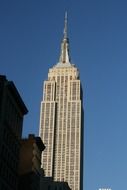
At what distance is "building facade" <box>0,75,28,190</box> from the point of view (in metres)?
126

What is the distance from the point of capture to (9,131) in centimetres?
13188

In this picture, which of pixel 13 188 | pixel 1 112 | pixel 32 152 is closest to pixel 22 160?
pixel 32 152

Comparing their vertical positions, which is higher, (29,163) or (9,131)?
(9,131)

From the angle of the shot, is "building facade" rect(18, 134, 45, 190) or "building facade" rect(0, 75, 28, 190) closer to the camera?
"building facade" rect(0, 75, 28, 190)

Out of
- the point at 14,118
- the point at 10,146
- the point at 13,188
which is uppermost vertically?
the point at 14,118

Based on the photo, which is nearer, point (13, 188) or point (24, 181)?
point (13, 188)

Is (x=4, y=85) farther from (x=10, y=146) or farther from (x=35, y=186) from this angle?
(x=35, y=186)

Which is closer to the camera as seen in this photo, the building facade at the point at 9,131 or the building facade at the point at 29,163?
the building facade at the point at 9,131

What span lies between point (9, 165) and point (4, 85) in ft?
67.0

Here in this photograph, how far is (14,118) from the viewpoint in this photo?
456ft

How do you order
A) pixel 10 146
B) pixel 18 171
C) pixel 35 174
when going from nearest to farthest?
pixel 10 146 → pixel 18 171 → pixel 35 174

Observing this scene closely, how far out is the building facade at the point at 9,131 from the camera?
125688 mm

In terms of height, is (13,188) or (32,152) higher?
(32,152)

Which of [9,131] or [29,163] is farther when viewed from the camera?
[29,163]
